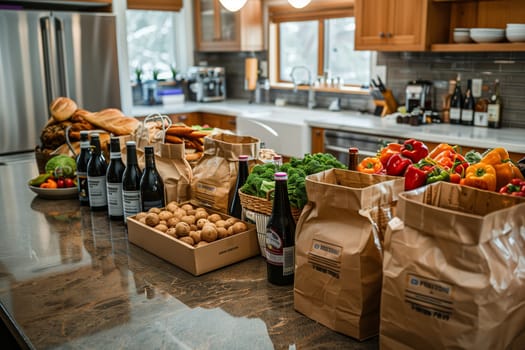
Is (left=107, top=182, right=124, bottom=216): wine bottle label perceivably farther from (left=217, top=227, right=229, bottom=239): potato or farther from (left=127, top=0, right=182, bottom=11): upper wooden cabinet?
(left=127, top=0, right=182, bottom=11): upper wooden cabinet

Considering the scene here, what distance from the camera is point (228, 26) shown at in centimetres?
568

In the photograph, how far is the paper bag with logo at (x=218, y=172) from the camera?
1739 millimetres

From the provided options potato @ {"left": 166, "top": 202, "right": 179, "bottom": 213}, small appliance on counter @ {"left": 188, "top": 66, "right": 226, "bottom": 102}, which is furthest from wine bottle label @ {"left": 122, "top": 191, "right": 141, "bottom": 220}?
small appliance on counter @ {"left": 188, "top": 66, "right": 226, "bottom": 102}

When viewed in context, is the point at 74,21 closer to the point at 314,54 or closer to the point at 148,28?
the point at 148,28

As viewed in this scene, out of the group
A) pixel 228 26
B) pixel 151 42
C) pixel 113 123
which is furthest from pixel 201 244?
pixel 151 42

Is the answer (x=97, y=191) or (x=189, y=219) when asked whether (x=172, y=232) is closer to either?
(x=189, y=219)

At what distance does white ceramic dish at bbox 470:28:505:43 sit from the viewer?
355 centimetres

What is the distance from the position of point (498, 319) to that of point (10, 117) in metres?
4.58

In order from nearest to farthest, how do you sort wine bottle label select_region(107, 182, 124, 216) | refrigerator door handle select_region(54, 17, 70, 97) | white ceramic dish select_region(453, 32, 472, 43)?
1. wine bottle label select_region(107, 182, 124, 216)
2. white ceramic dish select_region(453, 32, 472, 43)
3. refrigerator door handle select_region(54, 17, 70, 97)

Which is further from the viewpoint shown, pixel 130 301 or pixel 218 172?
pixel 218 172

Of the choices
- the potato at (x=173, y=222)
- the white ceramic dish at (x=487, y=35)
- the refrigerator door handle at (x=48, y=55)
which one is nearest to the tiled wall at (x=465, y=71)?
the white ceramic dish at (x=487, y=35)

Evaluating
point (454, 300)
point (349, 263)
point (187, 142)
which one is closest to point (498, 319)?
point (454, 300)

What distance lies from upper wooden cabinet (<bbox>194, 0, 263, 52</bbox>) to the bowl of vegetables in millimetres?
3491

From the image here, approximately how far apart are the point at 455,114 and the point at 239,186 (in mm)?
2855
